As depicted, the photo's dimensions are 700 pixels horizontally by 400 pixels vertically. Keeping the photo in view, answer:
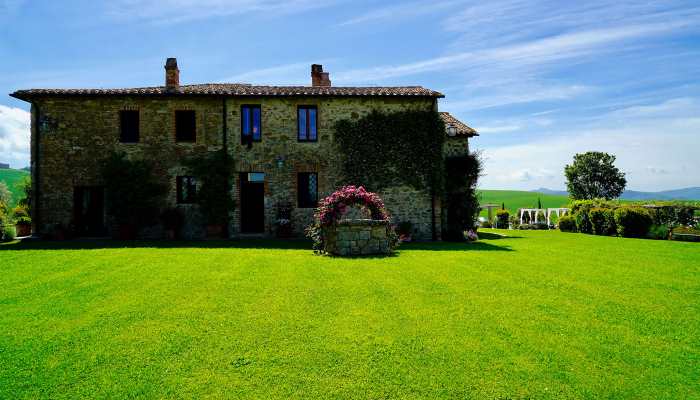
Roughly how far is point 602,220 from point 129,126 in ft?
71.5

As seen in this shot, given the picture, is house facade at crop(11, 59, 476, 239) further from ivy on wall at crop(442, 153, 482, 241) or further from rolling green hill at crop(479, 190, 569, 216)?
rolling green hill at crop(479, 190, 569, 216)

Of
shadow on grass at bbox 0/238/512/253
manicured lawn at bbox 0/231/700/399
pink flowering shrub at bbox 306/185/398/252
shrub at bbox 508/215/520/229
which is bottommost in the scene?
manicured lawn at bbox 0/231/700/399

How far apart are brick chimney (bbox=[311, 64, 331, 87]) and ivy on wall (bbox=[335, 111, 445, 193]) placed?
12.0ft

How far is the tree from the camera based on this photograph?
51125 mm

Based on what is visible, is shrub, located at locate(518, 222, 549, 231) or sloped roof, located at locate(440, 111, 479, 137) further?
shrub, located at locate(518, 222, 549, 231)

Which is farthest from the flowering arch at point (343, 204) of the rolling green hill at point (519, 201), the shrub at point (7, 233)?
the rolling green hill at point (519, 201)

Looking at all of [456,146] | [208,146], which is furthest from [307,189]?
[456,146]

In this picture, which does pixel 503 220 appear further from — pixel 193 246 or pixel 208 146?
pixel 193 246

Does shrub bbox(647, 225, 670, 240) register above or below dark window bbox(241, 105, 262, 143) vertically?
below

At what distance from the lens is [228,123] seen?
56.1 ft

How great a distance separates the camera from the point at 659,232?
699 inches

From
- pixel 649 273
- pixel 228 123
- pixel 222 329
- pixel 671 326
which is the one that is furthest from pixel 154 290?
pixel 228 123

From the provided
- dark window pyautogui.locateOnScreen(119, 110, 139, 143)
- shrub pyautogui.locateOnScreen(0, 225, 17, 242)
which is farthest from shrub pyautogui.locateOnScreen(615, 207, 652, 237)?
shrub pyautogui.locateOnScreen(0, 225, 17, 242)

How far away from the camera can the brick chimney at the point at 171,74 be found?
58.7 feet
